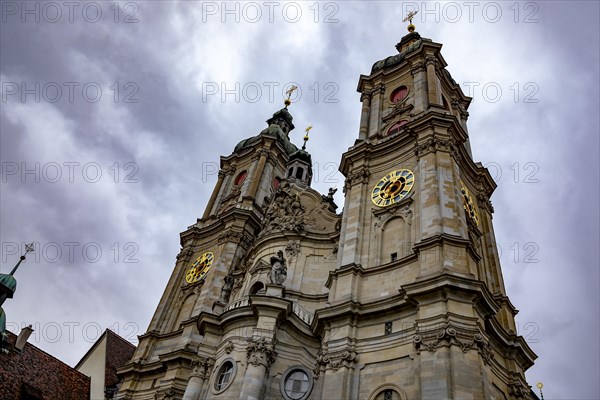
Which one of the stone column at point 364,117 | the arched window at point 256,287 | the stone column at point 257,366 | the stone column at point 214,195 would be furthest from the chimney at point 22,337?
the stone column at point 364,117

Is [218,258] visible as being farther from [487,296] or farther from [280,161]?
[487,296]

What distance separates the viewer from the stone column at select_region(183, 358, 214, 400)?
2356cm

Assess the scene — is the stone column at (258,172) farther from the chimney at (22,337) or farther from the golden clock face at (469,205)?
the golden clock face at (469,205)

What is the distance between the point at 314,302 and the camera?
26484mm

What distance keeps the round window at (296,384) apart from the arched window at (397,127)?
15.0m

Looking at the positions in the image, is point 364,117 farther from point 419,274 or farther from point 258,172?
point 419,274

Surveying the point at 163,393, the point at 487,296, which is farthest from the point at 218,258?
the point at 487,296

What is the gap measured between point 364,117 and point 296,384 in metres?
17.6

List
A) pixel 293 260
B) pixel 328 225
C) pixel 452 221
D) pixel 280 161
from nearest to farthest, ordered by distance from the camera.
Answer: pixel 452 221 < pixel 293 260 < pixel 328 225 < pixel 280 161

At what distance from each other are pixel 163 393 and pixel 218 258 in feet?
33.4

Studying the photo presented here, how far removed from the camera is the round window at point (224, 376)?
2167cm

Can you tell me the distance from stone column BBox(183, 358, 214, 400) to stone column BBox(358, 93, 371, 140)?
15848 mm

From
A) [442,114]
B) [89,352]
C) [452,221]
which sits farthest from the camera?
[89,352]

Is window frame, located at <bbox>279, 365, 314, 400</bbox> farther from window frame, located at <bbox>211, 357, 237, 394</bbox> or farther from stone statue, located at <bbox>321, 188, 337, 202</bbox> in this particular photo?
stone statue, located at <bbox>321, 188, 337, 202</bbox>
